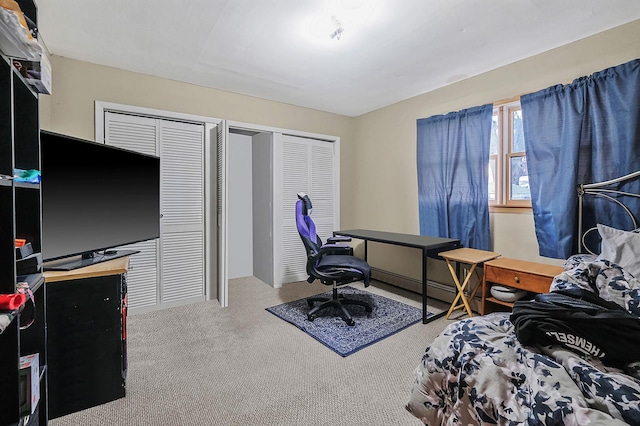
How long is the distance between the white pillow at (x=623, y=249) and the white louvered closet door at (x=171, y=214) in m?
3.44

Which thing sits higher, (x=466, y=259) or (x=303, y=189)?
(x=303, y=189)

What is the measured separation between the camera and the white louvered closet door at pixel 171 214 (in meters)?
2.94

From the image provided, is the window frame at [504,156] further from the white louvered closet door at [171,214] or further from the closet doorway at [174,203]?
the white louvered closet door at [171,214]

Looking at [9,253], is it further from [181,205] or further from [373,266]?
[373,266]

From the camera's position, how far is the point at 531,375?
90cm

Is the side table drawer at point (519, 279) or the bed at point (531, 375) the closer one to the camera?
the bed at point (531, 375)

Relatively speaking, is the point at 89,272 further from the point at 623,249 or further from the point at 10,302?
the point at 623,249

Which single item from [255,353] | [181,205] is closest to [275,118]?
[181,205]

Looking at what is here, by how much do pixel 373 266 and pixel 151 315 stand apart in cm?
277

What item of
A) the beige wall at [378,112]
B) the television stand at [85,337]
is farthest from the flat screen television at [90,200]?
the beige wall at [378,112]

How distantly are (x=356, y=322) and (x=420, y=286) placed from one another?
1211 millimetres

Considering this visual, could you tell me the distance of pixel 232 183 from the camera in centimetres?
428

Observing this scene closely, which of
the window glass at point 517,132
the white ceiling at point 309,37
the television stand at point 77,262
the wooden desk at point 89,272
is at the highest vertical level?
the white ceiling at point 309,37

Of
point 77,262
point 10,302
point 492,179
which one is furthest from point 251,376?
point 492,179
